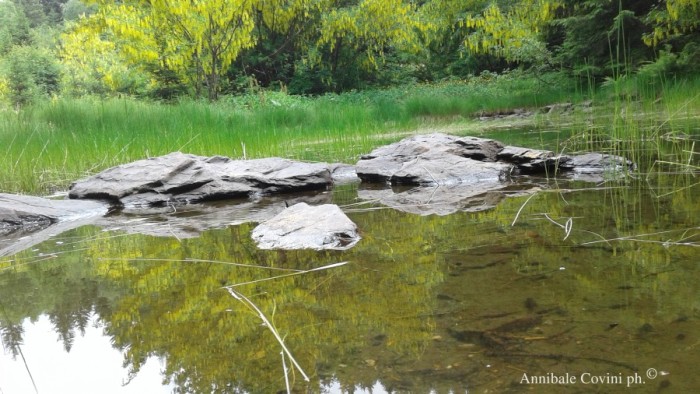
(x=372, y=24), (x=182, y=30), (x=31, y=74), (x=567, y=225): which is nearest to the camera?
(x=567, y=225)

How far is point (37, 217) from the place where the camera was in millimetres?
3506

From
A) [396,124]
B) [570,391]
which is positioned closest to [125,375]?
[570,391]

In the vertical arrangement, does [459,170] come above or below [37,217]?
below

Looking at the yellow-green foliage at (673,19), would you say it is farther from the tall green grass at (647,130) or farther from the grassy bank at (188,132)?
the grassy bank at (188,132)

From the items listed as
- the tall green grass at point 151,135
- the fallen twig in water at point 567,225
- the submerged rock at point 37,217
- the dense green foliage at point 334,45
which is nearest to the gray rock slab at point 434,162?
the tall green grass at point 151,135

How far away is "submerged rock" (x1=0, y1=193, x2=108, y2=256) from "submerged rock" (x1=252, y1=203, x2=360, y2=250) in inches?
49.6

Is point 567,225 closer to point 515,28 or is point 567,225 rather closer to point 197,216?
point 197,216

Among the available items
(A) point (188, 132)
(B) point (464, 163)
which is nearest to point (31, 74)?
(A) point (188, 132)

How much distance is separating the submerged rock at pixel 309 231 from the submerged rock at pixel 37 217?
49.6 inches

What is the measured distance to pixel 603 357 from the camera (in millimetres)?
1115

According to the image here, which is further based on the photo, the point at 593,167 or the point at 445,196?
the point at 593,167

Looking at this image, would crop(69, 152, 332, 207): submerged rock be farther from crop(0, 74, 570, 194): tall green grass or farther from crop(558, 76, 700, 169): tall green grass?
crop(558, 76, 700, 169): tall green grass

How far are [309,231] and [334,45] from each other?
15.8 m

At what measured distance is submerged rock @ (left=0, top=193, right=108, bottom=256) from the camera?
121 inches
